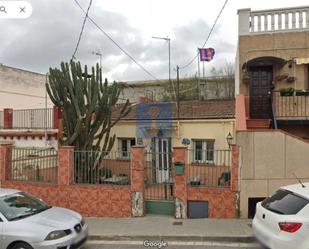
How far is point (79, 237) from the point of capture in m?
5.81

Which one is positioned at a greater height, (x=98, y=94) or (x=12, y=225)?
(x=98, y=94)

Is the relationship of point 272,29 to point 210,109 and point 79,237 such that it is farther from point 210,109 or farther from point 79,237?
point 79,237

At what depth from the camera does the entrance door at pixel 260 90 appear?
1172 cm

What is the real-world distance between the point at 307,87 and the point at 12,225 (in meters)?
11.0

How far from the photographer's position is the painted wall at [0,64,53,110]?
68.9ft

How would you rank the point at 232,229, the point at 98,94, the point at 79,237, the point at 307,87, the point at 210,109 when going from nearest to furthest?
the point at 79,237
the point at 232,229
the point at 98,94
the point at 307,87
the point at 210,109

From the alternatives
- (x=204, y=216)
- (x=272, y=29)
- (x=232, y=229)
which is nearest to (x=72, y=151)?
(x=204, y=216)

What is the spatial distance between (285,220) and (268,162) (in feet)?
11.4

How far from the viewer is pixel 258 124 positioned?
35.0 ft

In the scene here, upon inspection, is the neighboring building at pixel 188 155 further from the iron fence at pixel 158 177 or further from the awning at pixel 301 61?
the awning at pixel 301 61

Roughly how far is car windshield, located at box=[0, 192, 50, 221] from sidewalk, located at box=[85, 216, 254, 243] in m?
1.64

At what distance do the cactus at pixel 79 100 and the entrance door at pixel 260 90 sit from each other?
18.9ft

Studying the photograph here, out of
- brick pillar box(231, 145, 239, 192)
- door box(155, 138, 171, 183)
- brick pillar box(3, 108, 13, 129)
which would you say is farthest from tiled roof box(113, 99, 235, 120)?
brick pillar box(3, 108, 13, 129)

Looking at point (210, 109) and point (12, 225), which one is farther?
point (210, 109)
